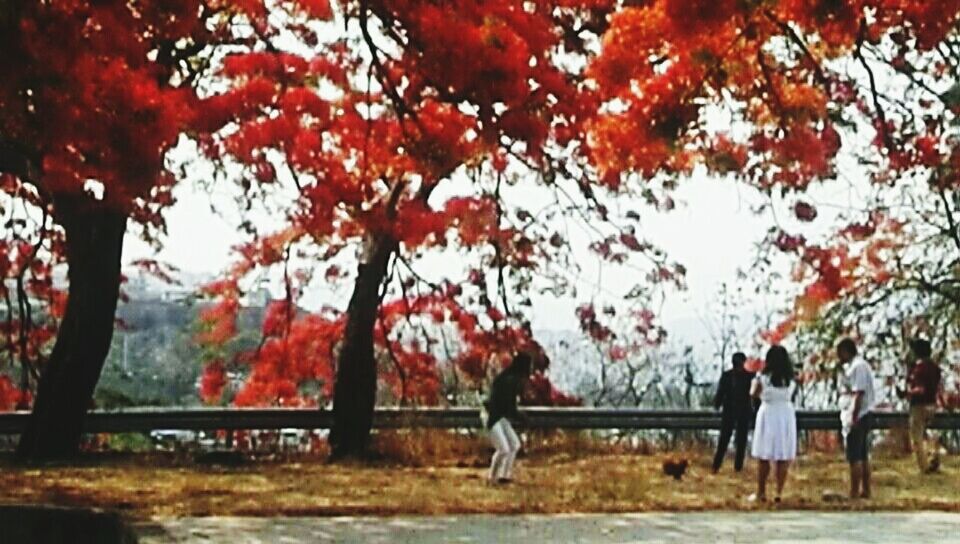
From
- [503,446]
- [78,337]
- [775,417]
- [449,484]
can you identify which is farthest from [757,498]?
[78,337]

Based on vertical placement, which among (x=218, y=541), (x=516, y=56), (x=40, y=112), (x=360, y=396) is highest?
(x=516, y=56)

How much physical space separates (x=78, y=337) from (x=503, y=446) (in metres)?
6.67

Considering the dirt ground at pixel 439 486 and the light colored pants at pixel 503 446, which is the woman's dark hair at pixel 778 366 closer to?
the dirt ground at pixel 439 486

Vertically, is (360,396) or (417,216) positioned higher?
(417,216)

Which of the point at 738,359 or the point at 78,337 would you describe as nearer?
the point at 738,359

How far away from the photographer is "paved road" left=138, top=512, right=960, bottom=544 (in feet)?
41.5

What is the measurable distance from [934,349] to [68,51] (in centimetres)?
1469

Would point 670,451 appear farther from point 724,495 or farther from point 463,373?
point 724,495

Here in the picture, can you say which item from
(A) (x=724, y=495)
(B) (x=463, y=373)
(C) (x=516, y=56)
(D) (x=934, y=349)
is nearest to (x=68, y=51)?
(C) (x=516, y=56)

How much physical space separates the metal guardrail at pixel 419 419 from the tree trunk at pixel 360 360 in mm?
336

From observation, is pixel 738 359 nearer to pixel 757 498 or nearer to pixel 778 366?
pixel 757 498

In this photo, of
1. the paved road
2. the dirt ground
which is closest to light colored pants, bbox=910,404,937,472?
the dirt ground

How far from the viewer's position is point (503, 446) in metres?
17.8

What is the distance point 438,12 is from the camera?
1636 centimetres
